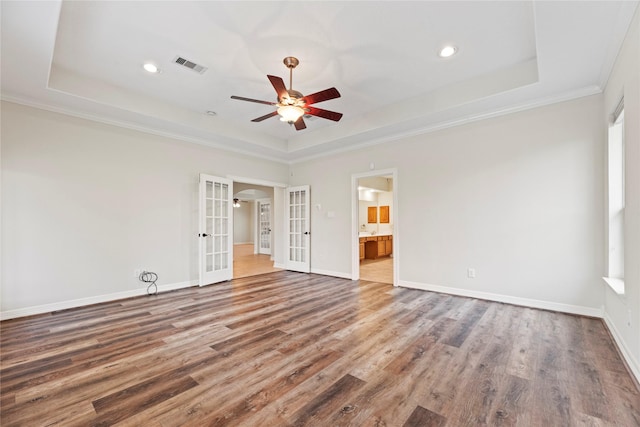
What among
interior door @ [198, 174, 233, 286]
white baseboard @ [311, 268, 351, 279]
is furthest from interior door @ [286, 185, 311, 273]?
interior door @ [198, 174, 233, 286]

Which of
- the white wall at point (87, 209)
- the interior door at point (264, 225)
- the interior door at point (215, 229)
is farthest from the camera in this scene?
the interior door at point (264, 225)

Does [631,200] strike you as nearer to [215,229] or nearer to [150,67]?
[150,67]

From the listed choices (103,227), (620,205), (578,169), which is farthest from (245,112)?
(620,205)

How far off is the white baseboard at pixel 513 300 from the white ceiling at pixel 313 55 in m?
2.65

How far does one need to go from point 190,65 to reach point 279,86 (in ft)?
4.70

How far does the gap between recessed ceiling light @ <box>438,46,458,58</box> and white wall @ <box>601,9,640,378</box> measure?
1358 mm

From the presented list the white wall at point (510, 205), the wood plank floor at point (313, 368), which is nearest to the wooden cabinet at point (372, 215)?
the white wall at point (510, 205)

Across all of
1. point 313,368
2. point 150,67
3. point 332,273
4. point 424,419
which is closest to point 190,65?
point 150,67

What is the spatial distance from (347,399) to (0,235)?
4.50m

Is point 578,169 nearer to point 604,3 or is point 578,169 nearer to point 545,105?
point 545,105

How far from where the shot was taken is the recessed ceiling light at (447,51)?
3.02 m

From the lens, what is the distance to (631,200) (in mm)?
2287

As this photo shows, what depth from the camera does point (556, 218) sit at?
358 centimetres

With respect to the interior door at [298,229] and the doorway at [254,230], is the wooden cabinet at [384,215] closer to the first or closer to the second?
the doorway at [254,230]
